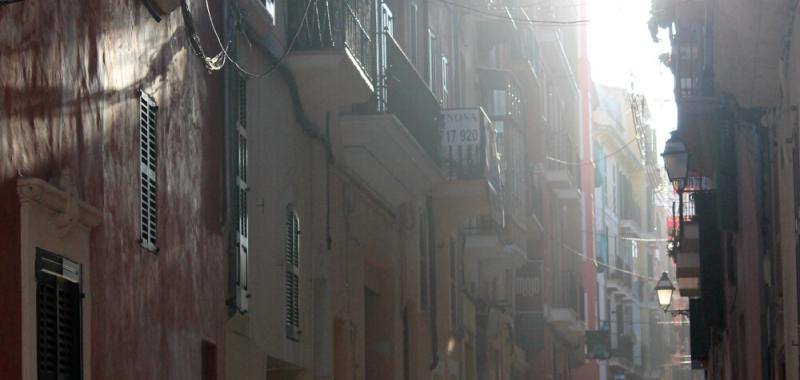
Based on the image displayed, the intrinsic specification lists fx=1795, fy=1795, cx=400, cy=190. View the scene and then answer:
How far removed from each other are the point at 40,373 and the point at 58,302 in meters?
0.54

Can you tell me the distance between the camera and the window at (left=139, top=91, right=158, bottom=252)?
11148mm

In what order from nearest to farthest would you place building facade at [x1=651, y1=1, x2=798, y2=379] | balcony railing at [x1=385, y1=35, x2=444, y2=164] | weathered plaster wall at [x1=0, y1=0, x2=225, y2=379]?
weathered plaster wall at [x1=0, y1=0, x2=225, y2=379] < building facade at [x1=651, y1=1, x2=798, y2=379] < balcony railing at [x1=385, y1=35, x2=444, y2=164]

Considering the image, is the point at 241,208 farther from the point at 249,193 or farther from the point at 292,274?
the point at 292,274

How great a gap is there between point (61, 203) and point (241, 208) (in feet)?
15.5

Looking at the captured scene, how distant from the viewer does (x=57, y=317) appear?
905cm

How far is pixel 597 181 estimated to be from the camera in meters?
60.2

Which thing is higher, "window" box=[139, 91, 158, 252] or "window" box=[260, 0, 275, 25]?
"window" box=[260, 0, 275, 25]

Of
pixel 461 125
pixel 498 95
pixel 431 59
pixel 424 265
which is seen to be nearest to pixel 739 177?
pixel 461 125

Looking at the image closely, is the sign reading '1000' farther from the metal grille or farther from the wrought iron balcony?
the wrought iron balcony

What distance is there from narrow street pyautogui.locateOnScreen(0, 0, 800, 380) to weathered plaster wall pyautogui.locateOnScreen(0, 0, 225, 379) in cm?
2

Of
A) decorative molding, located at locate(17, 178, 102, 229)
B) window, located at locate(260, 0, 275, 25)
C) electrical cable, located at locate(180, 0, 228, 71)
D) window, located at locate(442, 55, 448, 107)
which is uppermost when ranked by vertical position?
window, located at locate(442, 55, 448, 107)

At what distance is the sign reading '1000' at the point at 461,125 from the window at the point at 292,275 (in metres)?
7.74

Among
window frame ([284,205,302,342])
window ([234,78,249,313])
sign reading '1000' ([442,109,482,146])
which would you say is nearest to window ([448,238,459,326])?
sign reading '1000' ([442,109,482,146])

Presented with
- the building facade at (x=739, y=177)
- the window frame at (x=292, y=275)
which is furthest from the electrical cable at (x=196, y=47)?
the building facade at (x=739, y=177)
